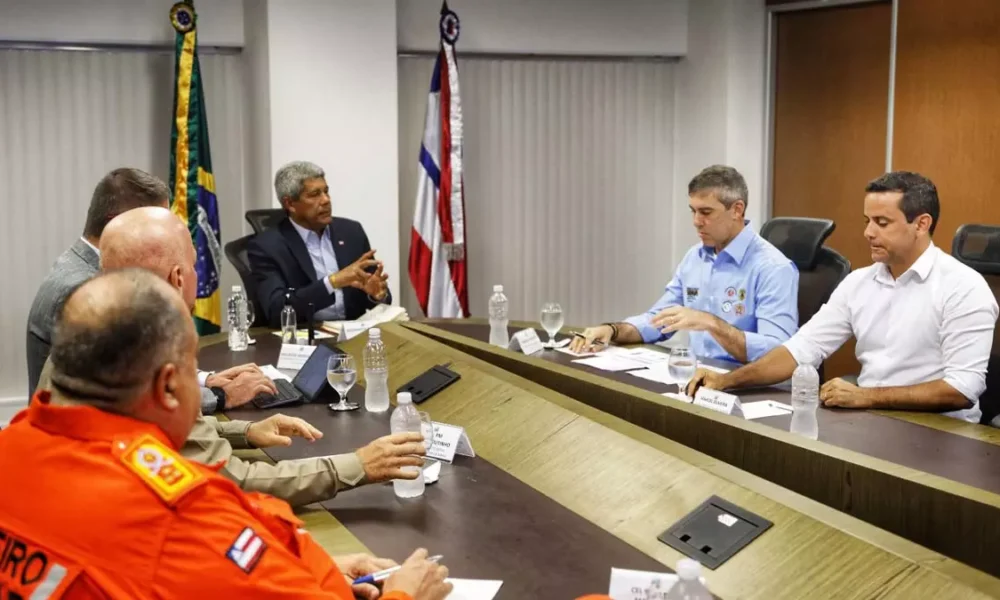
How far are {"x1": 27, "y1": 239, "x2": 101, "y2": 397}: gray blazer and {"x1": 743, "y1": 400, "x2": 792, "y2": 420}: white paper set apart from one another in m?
1.71

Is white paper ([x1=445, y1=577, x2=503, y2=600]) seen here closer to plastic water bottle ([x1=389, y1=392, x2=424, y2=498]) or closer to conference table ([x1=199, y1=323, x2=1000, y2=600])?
conference table ([x1=199, y1=323, x2=1000, y2=600])

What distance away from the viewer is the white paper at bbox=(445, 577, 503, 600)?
1.53 metres

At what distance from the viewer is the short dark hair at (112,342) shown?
4.13 feet

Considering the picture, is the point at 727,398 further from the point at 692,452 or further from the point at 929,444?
the point at 692,452

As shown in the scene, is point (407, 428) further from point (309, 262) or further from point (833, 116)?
point (833, 116)

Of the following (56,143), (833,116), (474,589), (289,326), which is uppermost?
(833,116)

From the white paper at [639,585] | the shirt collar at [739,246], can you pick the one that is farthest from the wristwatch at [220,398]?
the shirt collar at [739,246]

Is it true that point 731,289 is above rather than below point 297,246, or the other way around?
below

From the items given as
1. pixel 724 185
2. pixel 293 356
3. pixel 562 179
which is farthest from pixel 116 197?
pixel 562 179

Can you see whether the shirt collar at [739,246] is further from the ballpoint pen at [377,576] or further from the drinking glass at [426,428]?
the ballpoint pen at [377,576]

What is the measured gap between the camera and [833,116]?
557 centimetres

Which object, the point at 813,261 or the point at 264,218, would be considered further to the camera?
the point at 264,218

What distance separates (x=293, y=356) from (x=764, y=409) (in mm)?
1469

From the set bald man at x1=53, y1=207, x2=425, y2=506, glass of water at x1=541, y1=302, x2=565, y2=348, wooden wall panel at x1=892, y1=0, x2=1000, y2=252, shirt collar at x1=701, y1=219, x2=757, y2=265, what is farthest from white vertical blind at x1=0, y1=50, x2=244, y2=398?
wooden wall panel at x1=892, y1=0, x2=1000, y2=252
